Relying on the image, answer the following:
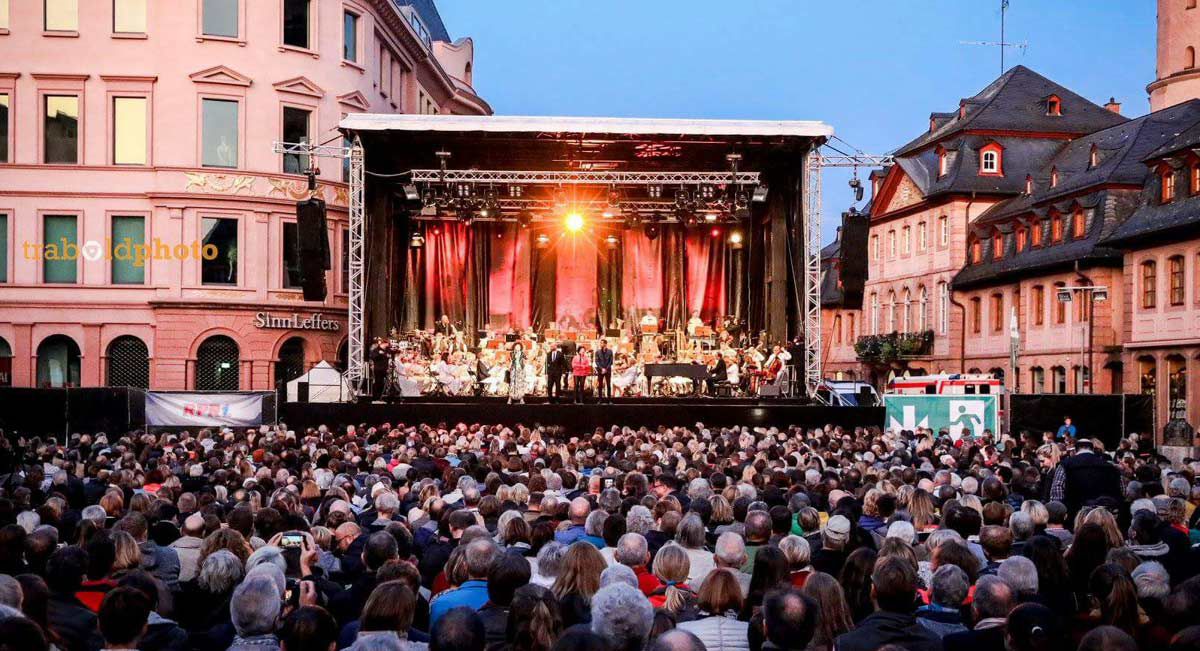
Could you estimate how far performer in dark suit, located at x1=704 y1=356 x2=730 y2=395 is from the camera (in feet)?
95.8

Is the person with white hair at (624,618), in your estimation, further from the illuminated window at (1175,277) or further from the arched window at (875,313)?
the arched window at (875,313)

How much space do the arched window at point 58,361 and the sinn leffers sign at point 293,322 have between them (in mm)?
5481

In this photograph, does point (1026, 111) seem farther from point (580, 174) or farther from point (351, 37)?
point (580, 174)

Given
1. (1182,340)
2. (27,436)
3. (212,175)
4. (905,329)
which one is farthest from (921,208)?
(27,436)

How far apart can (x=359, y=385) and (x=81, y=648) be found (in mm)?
21941

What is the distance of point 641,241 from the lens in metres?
35.0

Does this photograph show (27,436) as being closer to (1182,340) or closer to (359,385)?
(359,385)

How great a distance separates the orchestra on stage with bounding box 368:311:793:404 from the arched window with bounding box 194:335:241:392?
24.2 ft

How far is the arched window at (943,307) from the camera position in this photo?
52656mm

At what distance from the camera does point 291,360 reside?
38.8m

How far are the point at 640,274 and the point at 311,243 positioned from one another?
10.3 metres

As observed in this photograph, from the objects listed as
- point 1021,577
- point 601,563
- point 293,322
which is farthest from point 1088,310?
point 601,563

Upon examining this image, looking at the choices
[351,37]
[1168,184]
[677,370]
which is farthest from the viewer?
[351,37]

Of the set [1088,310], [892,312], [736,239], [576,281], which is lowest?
[1088,310]
